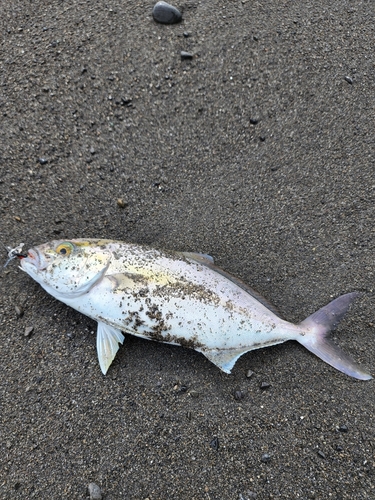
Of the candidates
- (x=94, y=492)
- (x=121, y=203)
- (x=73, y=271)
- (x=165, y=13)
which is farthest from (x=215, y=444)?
(x=165, y=13)

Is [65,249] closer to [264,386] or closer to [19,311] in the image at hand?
[19,311]

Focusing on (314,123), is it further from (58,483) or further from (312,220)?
(58,483)

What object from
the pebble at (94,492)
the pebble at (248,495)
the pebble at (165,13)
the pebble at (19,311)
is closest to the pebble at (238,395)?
the pebble at (248,495)

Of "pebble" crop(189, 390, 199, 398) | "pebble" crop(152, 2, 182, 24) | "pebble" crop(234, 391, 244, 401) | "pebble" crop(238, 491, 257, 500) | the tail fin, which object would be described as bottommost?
"pebble" crop(238, 491, 257, 500)

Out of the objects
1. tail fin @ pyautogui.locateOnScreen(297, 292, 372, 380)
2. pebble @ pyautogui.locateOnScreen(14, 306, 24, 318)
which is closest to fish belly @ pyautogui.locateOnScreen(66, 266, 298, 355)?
tail fin @ pyautogui.locateOnScreen(297, 292, 372, 380)

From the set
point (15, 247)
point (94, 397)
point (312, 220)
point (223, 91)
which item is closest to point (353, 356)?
point (312, 220)

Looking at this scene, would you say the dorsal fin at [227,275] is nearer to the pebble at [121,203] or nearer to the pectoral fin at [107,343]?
the pebble at [121,203]

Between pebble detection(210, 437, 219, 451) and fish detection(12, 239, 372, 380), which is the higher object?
fish detection(12, 239, 372, 380)

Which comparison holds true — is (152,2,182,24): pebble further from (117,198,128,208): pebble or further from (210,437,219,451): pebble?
(210,437,219,451): pebble
